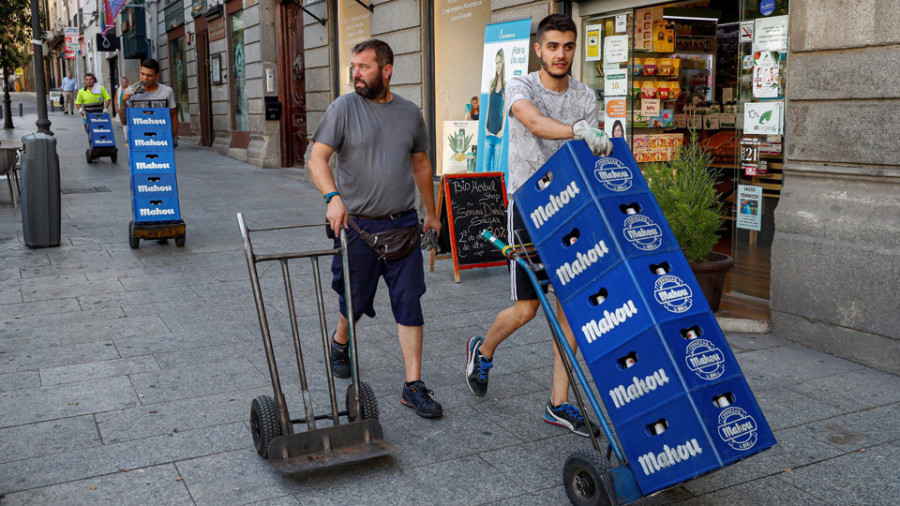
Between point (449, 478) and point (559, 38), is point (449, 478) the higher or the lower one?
the lower one

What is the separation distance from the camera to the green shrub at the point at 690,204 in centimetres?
623

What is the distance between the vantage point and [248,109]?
19.6 meters

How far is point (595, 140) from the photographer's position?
3285mm

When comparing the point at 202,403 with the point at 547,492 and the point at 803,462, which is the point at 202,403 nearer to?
the point at 547,492

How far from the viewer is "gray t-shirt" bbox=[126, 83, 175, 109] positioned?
9219mm

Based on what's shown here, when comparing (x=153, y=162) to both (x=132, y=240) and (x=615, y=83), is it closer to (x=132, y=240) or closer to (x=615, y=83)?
(x=132, y=240)

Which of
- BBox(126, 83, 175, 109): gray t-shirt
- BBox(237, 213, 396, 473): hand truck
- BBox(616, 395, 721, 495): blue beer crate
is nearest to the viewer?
BBox(616, 395, 721, 495): blue beer crate

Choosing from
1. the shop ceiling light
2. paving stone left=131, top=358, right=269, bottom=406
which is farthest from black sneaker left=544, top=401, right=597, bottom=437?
the shop ceiling light

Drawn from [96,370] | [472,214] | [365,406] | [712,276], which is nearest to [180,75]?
[472,214]

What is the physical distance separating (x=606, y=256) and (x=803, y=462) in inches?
59.7

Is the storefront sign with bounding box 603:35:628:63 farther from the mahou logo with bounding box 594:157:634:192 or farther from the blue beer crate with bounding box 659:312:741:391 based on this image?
the blue beer crate with bounding box 659:312:741:391

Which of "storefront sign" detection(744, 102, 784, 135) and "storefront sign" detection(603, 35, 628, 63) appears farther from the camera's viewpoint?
"storefront sign" detection(603, 35, 628, 63)

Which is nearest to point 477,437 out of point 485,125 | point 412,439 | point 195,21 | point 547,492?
point 412,439

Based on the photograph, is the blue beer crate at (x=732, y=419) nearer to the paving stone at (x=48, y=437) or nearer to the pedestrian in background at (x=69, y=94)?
the paving stone at (x=48, y=437)
